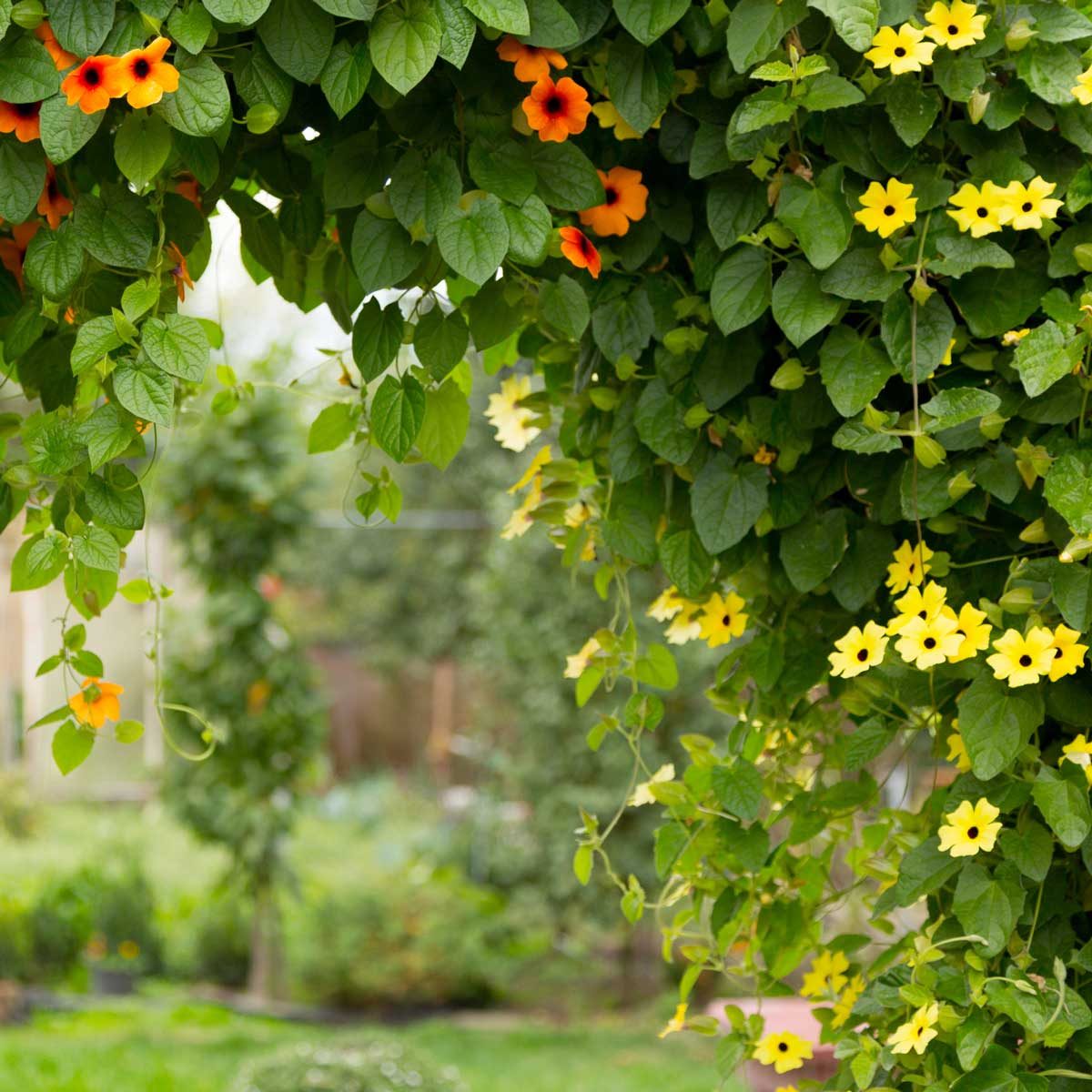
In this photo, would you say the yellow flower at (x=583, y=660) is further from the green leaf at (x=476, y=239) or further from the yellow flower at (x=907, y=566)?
the green leaf at (x=476, y=239)

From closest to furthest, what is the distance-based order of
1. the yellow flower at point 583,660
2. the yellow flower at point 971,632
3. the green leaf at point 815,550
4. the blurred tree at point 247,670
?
1. the yellow flower at point 971,632
2. the green leaf at point 815,550
3. the yellow flower at point 583,660
4. the blurred tree at point 247,670

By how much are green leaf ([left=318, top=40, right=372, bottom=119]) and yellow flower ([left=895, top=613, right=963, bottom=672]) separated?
51 cm

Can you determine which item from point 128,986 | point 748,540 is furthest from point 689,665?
point 748,540

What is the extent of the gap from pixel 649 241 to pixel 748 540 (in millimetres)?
258

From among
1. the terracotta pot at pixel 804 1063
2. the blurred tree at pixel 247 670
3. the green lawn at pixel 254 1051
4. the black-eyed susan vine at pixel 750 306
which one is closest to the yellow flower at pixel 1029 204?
the black-eyed susan vine at pixel 750 306

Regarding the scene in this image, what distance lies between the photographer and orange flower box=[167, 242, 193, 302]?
919 millimetres

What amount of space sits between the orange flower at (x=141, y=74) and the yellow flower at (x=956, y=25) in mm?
483

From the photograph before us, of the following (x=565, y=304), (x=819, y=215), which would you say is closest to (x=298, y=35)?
(x=565, y=304)

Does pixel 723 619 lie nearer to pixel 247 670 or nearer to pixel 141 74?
pixel 141 74

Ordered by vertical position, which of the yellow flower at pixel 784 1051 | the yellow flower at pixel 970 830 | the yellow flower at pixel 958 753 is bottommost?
the yellow flower at pixel 784 1051

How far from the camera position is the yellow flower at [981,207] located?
84 cm

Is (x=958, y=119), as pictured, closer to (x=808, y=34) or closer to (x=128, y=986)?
(x=808, y=34)

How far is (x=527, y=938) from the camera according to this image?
5574 millimetres

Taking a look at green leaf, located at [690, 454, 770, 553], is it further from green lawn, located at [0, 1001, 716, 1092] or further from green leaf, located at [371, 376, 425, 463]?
green lawn, located at [0, 1001, 716, 1092]
